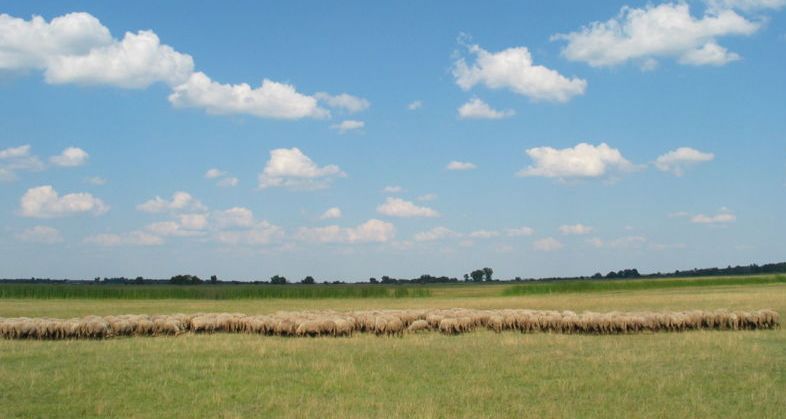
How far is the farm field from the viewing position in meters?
12.6

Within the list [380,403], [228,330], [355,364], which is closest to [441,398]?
[380,403]

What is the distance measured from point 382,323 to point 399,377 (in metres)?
9.62

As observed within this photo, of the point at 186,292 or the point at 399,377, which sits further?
the point at 186,292

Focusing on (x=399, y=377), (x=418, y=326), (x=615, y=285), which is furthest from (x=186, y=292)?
(x=399, y=377)

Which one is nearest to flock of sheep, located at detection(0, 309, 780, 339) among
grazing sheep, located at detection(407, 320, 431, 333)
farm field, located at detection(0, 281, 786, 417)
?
grazing sheep, located at detection(407, 320, 431, 333)

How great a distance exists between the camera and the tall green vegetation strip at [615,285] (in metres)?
75.7

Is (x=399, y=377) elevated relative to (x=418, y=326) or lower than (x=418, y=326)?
lower

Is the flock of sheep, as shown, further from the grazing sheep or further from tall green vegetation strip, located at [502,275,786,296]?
tall green vegetation strip, located at [502,275,786,296]

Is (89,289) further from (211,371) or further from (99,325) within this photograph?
(211,371)

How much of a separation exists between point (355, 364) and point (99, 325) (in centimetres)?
1142

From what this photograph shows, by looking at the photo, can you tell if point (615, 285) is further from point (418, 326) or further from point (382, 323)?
point (382, 323)

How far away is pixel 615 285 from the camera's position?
261ft

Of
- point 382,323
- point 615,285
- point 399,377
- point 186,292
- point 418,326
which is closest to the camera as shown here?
point 399,377

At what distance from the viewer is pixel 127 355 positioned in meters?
19.5
